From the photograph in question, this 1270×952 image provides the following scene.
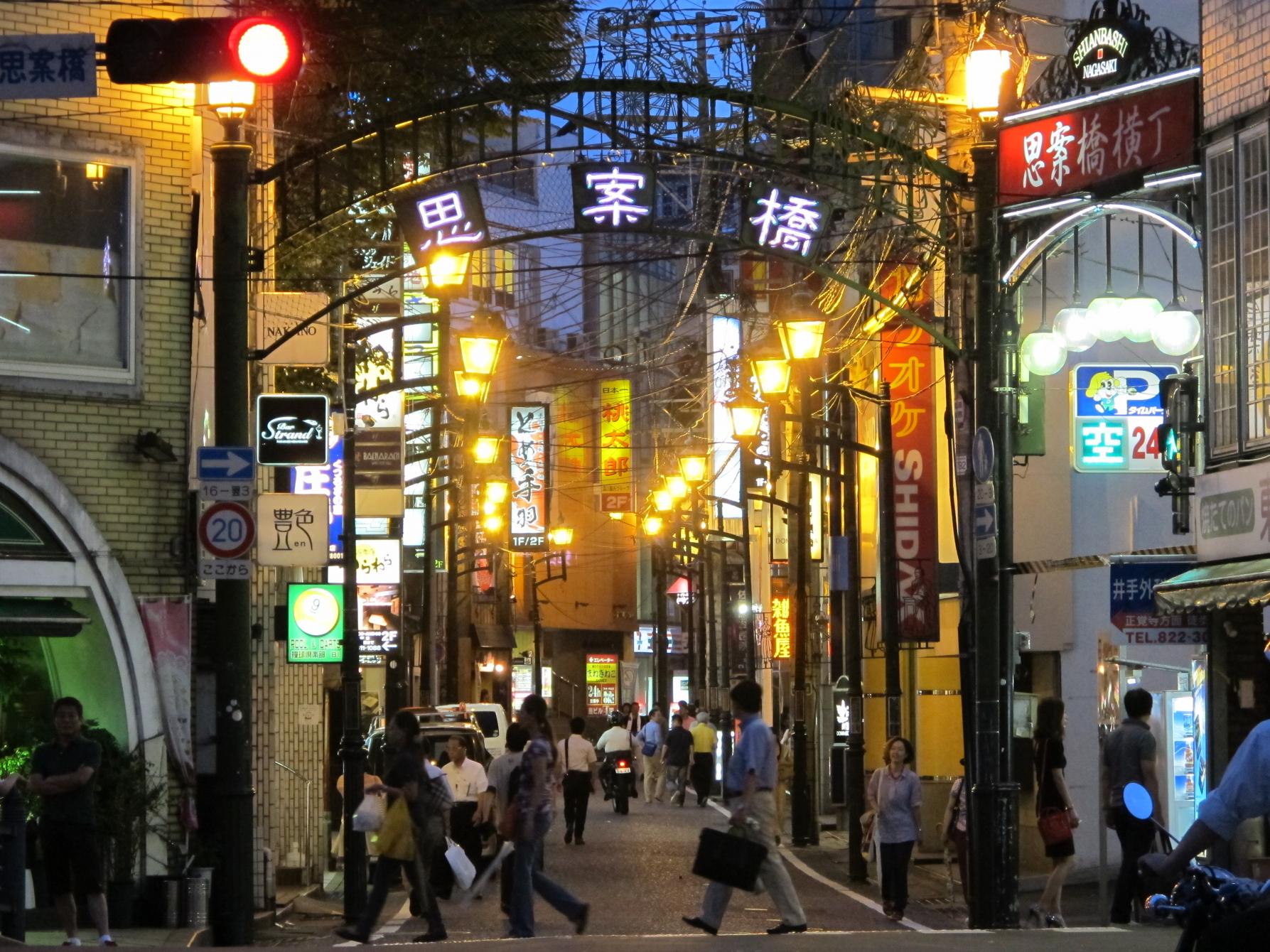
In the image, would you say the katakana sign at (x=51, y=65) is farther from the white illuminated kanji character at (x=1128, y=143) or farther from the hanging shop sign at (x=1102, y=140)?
the white illuminated kanji character at (x=1128, y=143)

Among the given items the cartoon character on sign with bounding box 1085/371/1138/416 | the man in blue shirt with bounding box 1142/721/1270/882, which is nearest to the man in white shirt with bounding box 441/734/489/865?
the cartoon character on sign with bounding box 1085/371/1138/416

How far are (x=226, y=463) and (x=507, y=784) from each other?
351 cm

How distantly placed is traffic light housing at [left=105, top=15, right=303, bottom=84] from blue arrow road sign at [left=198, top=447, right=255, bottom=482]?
2927 mm

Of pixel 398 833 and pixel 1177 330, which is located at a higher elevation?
pixel 1177 330

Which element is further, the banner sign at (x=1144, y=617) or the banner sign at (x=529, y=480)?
the banner sign at (x=529, y=480)

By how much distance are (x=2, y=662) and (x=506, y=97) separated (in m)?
7.23

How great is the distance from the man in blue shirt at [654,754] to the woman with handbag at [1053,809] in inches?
996

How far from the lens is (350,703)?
23.2m

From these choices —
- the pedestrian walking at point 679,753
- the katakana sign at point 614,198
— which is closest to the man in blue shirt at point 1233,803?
the katakana sign at point 614,198

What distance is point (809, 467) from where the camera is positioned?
93.2ft

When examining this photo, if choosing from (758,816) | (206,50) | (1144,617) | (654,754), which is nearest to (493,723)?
(654,754)

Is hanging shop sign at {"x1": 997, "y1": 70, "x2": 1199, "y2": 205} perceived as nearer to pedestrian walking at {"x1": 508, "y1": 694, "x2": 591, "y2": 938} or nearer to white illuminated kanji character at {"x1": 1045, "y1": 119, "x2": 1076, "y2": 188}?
white illuminated kanji character at {"x1": 1045, "y1": 119, "x2": 1076, "y2": 188}

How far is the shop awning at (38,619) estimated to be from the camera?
17531 mm

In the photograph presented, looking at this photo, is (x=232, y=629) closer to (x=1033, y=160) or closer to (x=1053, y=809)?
(x=1053, y=809)
